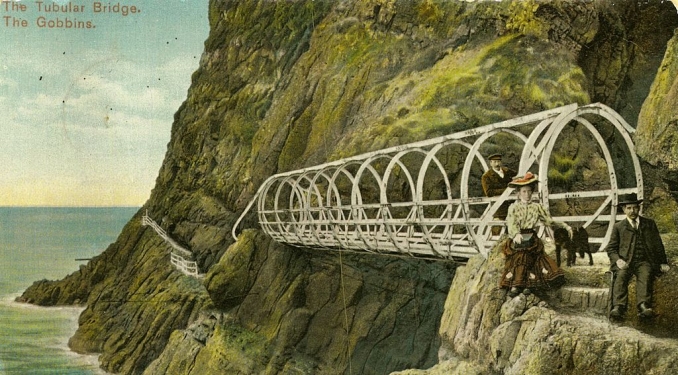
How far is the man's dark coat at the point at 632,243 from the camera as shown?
16.6ft

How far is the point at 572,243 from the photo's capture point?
5.29 meters

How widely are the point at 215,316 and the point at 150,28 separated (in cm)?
317

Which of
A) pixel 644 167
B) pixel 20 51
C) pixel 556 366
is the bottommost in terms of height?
pixel 556 366

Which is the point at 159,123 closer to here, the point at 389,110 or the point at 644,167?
the point at 389,110

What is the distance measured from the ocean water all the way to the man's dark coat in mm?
4761

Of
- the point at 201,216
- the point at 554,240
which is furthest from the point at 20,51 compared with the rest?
the point at 554,240

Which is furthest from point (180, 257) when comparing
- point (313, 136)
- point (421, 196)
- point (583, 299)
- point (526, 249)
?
point (583, 299)

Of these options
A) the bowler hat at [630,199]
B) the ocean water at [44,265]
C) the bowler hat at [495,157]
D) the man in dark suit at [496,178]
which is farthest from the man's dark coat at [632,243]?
the ocean water at [44,265]

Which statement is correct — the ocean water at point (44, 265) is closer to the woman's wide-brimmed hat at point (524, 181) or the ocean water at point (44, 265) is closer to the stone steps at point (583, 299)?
the woman's wide-brimmed hat at point (524, 181)

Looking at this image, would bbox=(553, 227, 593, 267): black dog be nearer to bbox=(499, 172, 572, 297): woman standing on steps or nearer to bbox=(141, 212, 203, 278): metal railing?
bbox=(499, 172, 572, 297): woman standing on steps

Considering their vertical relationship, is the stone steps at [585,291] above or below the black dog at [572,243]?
below

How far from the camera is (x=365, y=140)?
22.6ft

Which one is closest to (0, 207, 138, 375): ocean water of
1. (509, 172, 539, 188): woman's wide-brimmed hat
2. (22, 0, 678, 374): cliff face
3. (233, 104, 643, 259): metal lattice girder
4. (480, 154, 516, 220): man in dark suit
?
(22, 0, 678, 374): cliff face

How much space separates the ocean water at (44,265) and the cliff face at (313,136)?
0.14m
